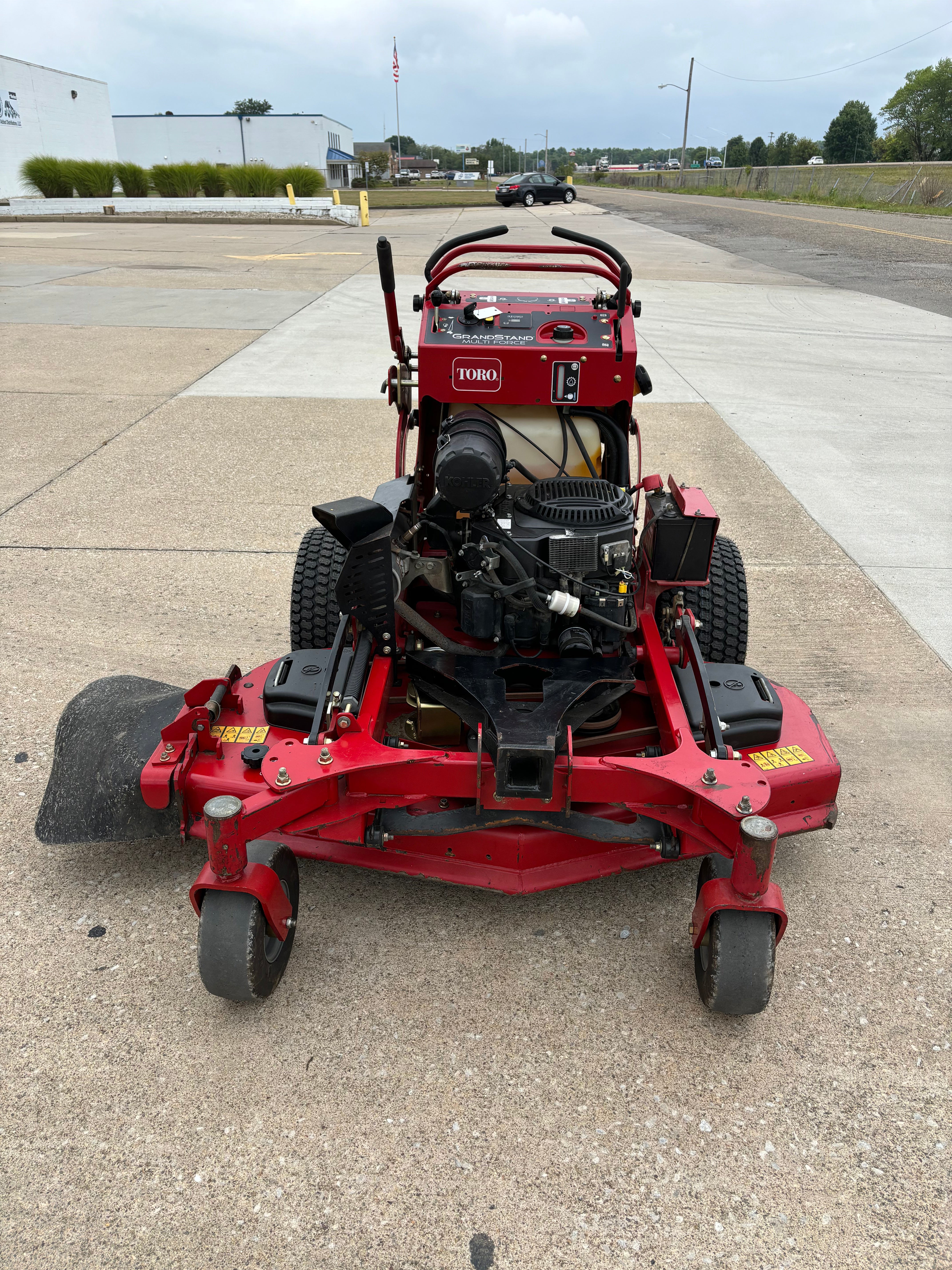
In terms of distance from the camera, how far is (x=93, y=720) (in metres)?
2.95

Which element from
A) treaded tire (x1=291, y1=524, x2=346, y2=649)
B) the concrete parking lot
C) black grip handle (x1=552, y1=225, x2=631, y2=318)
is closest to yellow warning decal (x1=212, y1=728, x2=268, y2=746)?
the concrete parking lot

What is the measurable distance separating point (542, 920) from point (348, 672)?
0.96m

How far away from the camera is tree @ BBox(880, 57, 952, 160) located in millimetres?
70438

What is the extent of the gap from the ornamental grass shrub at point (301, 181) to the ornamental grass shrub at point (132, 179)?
432cm

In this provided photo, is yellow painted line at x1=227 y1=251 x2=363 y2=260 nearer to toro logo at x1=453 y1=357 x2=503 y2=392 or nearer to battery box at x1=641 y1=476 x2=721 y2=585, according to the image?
toro logo at x1=453 y1=357 x2=503 y2=392

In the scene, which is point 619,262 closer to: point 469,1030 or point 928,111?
point 469,1030

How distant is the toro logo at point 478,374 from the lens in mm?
3191

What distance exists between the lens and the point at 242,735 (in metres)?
2.83

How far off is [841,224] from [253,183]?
17.8m

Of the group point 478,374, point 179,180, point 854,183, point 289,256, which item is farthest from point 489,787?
point 854,183

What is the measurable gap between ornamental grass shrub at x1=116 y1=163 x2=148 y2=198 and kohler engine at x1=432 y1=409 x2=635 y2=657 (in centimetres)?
3189

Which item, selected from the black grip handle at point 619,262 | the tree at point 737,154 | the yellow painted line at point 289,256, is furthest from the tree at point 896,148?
the black grip handle at point 619,262

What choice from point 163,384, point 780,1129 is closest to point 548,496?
point 780,1129

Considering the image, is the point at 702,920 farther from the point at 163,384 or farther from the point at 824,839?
the point at 163,384
